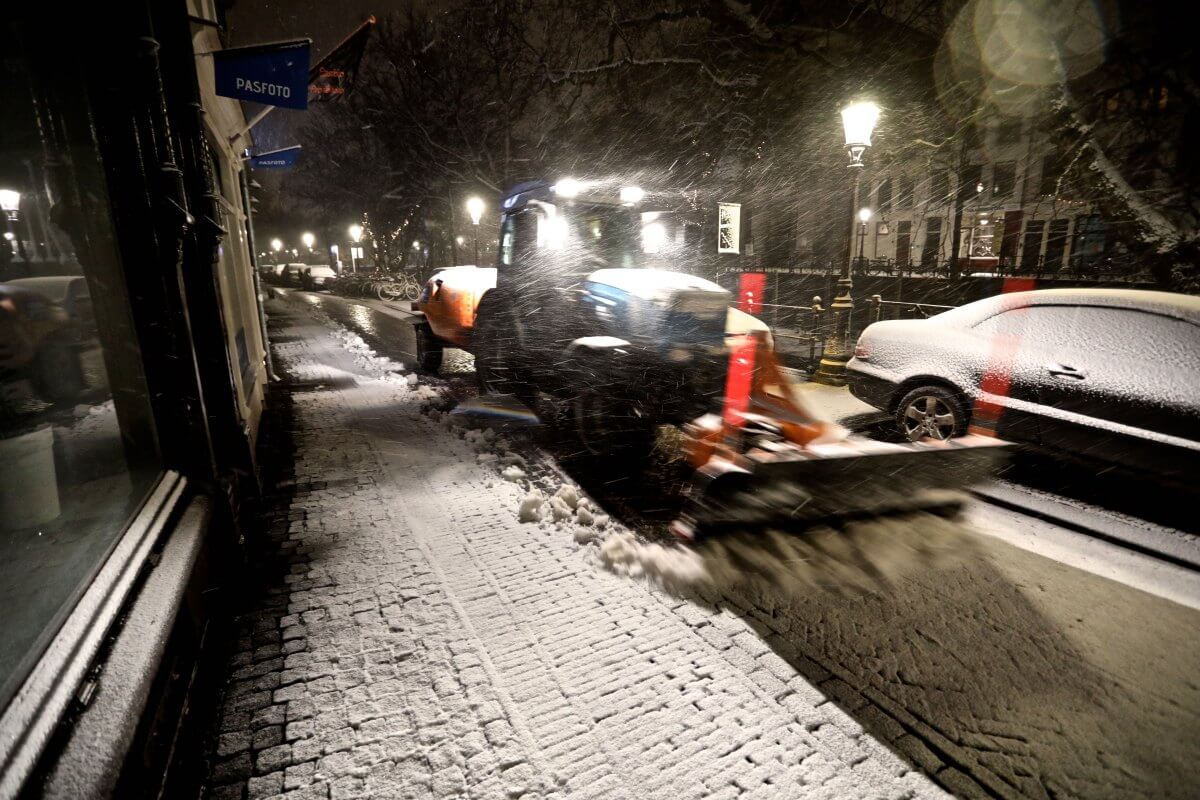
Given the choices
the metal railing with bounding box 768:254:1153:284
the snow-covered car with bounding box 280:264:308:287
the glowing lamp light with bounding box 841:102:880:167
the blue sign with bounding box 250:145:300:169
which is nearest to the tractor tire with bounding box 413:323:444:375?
the blue sign with bounding box 250:145:300:169

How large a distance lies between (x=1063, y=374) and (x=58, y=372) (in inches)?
298

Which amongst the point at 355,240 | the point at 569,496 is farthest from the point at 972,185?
the point at 355,240

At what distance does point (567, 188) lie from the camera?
7.01 meters

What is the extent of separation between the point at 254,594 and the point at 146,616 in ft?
3.77

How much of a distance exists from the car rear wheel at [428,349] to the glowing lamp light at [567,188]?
4610 millimetres

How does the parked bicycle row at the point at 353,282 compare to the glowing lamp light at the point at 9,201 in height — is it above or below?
below

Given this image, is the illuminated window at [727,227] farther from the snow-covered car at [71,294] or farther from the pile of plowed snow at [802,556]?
the snow-covered car at [71,294]

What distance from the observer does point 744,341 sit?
614cm

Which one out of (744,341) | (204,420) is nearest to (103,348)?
(204,420)

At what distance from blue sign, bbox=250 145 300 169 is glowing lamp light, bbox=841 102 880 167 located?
969 cm

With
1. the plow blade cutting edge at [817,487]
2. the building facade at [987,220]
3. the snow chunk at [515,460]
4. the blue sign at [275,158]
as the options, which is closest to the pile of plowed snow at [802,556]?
the plow blade cutting edge at [817,487]

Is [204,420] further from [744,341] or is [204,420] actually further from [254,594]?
[744,341]

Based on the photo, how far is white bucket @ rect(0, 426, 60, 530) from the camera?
10.9 feet

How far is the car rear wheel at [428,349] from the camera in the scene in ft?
35.1
